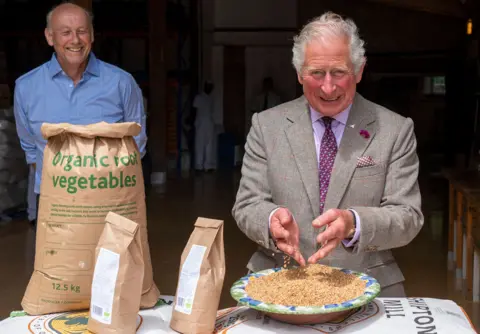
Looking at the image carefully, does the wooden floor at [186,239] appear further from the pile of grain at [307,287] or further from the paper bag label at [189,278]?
the paper bag label at [189,278]

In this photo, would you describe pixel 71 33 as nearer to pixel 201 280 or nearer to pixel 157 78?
pixel 201 280

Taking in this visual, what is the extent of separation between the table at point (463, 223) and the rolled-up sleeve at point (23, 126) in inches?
116

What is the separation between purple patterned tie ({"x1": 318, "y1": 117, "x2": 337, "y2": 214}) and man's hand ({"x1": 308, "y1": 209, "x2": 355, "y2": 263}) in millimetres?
332

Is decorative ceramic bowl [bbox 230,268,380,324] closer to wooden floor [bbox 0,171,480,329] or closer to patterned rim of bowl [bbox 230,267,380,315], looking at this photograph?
patterned rim of bowl [bbox 230,267,380,315]

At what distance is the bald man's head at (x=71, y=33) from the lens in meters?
2.82

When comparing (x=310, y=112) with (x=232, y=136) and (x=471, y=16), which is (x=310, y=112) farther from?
(x=232, y=136)

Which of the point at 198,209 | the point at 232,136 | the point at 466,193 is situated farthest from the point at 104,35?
the point at 466,193

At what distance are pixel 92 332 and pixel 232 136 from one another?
14.0 meters

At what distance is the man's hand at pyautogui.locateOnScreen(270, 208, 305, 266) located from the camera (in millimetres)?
1808

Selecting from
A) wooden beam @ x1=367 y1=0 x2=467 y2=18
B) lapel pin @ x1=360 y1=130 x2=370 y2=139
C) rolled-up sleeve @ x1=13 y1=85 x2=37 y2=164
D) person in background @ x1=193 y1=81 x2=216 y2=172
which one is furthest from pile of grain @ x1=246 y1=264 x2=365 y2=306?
person in background @ x1=193 y1=81 x2=216 y2=172

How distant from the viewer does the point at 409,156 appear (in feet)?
6.86

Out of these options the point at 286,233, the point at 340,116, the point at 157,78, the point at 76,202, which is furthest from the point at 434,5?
the point at 76,202

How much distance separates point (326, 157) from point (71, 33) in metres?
1.22

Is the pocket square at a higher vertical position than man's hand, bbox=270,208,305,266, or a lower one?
higher
